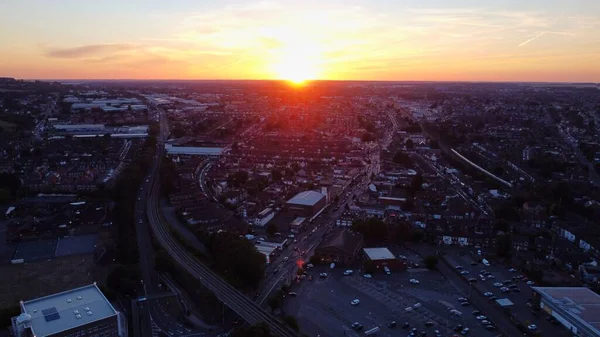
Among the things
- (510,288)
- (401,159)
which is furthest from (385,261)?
(401,159)

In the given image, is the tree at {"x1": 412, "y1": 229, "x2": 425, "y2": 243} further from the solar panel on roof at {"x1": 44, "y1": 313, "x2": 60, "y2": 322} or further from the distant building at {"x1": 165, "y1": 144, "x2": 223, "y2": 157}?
the distant building at {"x1": 165, "y1": 144, "x2": 223, "y2": 157}

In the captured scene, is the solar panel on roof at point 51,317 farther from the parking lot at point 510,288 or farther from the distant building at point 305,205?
the parking lot at point 510,288

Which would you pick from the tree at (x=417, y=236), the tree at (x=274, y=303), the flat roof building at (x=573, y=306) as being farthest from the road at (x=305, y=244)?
the flat roof building at (x=573, y=306)

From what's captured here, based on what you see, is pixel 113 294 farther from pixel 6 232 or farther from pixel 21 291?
pixel 6 232

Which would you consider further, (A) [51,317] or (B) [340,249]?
(B) [340,249]

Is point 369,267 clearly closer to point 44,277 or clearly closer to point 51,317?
point 51,317
